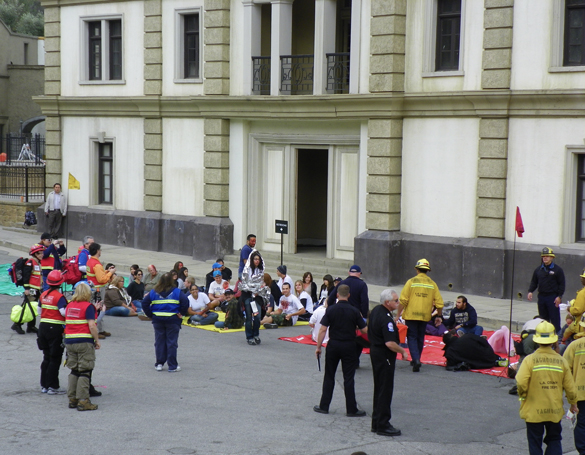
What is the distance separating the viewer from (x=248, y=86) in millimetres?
25047

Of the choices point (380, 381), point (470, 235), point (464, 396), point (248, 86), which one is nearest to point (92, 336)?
point (380, 381)

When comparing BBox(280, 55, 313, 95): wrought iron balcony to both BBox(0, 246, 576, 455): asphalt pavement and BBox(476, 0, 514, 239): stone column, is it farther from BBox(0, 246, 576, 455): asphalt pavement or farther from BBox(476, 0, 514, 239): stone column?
BBox(0, 246, 576, 455): asphalt pavement

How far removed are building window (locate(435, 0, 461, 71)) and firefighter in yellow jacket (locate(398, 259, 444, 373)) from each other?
8434 millimetres

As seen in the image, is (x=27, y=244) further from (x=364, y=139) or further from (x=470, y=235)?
(x=470, y=235)

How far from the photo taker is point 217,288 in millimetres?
19250

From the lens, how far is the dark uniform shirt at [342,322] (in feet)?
37.5

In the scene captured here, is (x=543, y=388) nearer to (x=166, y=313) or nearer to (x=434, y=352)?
(x=166, y=313)

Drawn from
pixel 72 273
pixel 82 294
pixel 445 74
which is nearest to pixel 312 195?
pixel 445 74

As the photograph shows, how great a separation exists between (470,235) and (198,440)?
1238cm

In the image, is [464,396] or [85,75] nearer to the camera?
[464,396]

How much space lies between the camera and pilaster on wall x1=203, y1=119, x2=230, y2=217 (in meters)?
25.6

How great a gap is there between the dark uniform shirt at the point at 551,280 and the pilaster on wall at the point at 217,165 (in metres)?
11.0

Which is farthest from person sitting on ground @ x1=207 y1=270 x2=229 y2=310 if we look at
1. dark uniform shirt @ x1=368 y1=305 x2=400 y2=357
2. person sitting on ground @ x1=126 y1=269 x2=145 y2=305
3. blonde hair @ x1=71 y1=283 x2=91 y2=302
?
dark uniform shirt @ x1=368 y1=305 x2=400 y2=357

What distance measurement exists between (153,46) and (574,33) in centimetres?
1261
